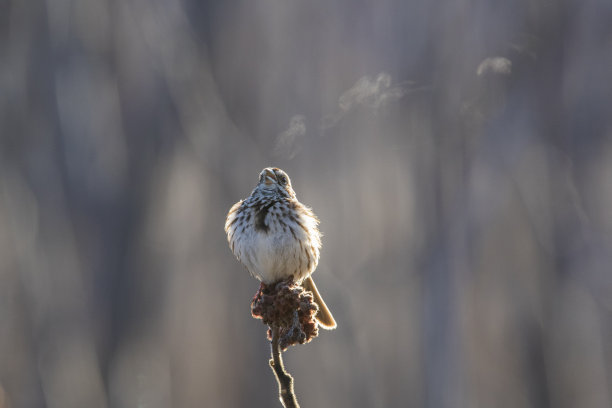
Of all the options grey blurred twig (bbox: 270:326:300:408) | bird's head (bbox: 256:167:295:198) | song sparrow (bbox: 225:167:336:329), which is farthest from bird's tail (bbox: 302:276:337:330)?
grey blurred twig (bbox: 270:326:300:408)

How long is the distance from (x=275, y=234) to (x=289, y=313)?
546 millimetres

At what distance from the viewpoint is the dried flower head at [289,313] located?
1.50 metres

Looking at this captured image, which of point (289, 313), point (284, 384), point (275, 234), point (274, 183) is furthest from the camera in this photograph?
point (274, 183)

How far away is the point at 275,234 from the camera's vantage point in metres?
2.05

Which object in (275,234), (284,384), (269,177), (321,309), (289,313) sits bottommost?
(284,384)

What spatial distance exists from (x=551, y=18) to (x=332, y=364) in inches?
158

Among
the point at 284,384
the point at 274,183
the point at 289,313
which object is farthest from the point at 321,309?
the point at 284,384

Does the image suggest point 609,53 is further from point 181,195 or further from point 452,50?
point 181,195

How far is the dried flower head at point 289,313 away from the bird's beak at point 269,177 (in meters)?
0.60

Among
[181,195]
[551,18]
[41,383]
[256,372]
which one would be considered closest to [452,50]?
[551,18]

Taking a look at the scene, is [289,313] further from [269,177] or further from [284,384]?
[269,177]

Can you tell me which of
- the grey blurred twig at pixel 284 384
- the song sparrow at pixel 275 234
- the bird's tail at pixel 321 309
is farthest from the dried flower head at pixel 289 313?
the bird's tail at pixel 321 309

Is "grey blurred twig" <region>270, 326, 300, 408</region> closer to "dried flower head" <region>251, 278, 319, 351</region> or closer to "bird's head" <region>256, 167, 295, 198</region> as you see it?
"dried flower head" <region>251, 278, 319, 351</region>

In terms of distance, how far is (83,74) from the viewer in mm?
6375
